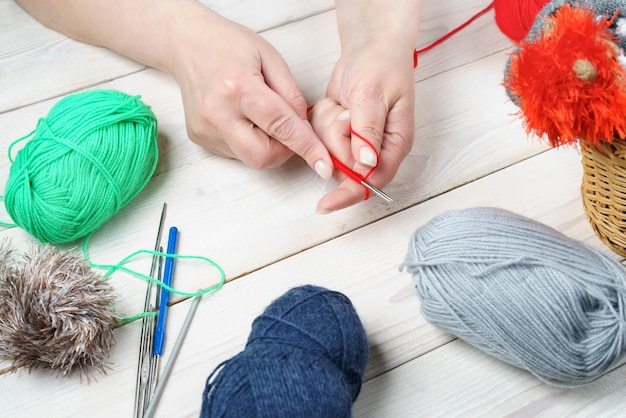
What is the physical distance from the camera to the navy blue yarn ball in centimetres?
65

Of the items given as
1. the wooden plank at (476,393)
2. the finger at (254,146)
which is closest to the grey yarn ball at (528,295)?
the wooden plank at (476,393)

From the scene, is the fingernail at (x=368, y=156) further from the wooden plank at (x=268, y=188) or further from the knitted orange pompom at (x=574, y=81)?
the knitted orange pompom at (x=574, y=81)

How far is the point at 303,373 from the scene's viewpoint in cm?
66

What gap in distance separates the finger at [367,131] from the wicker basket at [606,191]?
0.82 ft

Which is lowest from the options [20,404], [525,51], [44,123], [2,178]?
[20,404]

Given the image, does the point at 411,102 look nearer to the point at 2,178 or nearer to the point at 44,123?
the point at 44,123

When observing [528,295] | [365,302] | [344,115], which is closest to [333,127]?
[344,115]

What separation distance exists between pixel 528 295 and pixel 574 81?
23 centimetres

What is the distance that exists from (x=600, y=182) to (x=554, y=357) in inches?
8.6

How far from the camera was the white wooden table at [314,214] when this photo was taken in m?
0.79

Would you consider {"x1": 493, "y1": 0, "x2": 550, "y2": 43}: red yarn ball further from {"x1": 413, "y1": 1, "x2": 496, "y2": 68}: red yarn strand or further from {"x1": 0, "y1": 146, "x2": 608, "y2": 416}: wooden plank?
{"x1": 0, "y1": 146, "x2": 608, "y2": 416}: wooden plank

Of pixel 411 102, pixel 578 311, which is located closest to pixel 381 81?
pixel 411 102

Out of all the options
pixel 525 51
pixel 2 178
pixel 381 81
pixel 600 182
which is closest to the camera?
pixel 525 51

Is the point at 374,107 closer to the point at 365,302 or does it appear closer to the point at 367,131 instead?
the point at 367,131
